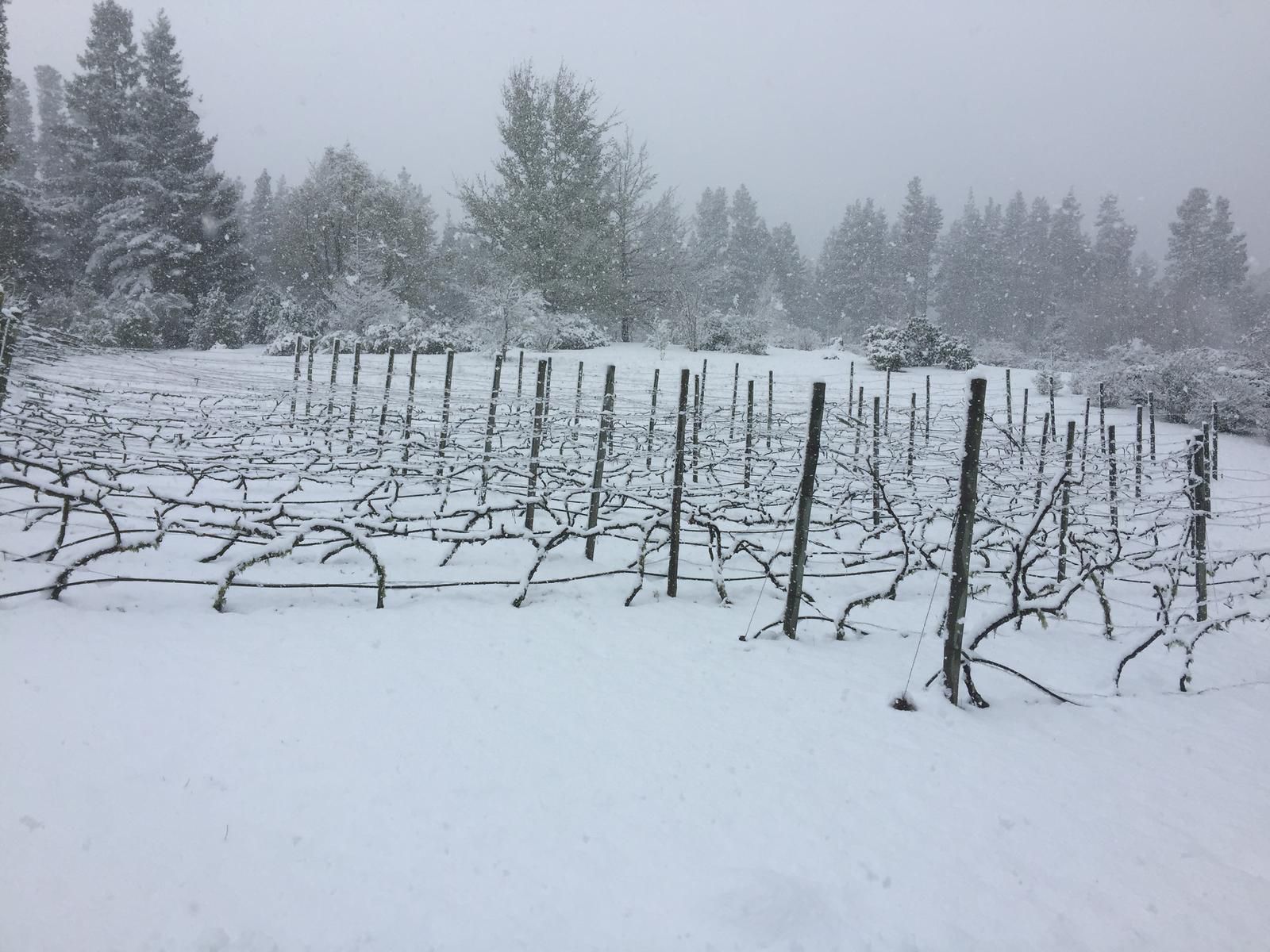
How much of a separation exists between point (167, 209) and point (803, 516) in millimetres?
30329

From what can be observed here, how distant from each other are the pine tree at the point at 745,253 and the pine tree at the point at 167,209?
1155 inches

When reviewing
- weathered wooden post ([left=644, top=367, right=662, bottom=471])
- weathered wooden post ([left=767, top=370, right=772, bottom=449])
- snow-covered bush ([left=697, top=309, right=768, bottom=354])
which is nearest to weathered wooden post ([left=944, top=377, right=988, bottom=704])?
weathered wooden post ([left=767, top=370, right=772, bottom=449])

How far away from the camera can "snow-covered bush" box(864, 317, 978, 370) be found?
19.8m

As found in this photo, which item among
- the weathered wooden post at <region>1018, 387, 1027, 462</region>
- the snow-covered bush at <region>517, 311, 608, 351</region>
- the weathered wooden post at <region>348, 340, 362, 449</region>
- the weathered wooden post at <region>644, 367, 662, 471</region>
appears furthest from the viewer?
the snow-covered bush at <region>517, 311, 608, 351</region>

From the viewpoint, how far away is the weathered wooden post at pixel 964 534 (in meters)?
3.07

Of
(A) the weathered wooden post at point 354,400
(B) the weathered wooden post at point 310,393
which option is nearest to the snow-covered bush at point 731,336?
(B) the weathered wooden post at point 310,393

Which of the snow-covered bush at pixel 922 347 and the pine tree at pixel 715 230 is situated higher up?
the pine tree at pixel 715 230

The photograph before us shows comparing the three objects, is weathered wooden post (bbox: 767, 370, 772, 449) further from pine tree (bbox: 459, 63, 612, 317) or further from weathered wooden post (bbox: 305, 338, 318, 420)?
pine tree (bbox: 459, 63, 612, 317)

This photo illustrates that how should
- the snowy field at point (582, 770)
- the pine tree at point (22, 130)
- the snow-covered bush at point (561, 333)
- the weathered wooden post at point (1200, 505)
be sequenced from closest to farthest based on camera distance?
the snowy field at point (582, 770)
the weathered wooden post at point (1200, 505)
the snow-covered bush at point (561, 333)
the pine tree at point (22, 130)

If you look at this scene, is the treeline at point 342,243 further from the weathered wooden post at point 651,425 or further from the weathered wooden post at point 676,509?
the weathered wooden post at point 676,509

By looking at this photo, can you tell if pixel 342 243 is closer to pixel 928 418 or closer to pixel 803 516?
pixel 928 418

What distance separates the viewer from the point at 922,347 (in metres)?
20.1

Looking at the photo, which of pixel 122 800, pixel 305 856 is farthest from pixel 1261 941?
pixel 122 800

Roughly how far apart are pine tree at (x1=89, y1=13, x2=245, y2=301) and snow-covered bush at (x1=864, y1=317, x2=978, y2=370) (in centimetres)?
2661
